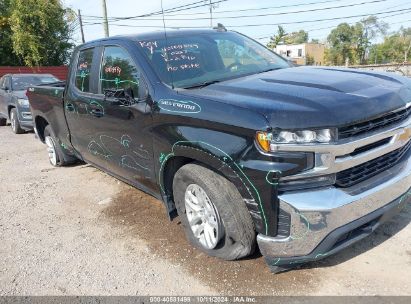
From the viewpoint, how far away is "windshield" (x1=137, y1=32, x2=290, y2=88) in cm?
353

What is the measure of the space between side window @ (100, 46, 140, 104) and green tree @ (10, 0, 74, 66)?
20.7m

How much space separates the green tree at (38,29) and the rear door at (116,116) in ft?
65.9

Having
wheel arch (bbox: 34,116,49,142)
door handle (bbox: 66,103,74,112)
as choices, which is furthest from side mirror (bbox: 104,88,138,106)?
wheel arch (bbox: 34,116,49,142)

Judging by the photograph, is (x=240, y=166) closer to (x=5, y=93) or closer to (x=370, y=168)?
(x=370, y=168)

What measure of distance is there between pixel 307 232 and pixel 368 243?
1162 mm

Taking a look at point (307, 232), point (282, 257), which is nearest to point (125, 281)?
point (282, 257)

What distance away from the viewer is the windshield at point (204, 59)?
3531mm

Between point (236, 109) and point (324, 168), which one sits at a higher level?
point (236, 109)

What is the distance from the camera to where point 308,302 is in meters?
2.73

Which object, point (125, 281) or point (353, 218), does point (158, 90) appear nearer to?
point (125, 281)

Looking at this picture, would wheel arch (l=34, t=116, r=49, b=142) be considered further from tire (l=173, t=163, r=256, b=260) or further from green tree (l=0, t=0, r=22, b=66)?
green tree (l=0, t=0, r=22, b=66)

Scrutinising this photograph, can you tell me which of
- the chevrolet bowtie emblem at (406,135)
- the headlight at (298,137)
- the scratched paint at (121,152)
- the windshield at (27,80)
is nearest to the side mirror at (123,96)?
the scratched paint at (121,152)

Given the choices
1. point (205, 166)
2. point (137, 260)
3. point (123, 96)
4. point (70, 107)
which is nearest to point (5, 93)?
point (70, 107)

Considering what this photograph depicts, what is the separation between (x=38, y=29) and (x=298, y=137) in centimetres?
2400
